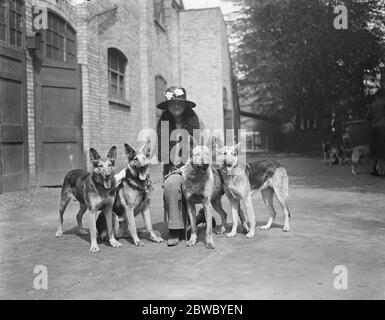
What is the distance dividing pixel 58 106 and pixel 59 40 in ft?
6.04

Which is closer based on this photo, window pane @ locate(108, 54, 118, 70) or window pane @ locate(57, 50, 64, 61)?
window pane @ locate(57, 50, 64, 61)

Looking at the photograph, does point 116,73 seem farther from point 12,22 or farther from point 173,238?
point 173,238

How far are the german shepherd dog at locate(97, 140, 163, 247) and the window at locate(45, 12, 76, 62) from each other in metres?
6.76

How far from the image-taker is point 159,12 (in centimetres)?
1988

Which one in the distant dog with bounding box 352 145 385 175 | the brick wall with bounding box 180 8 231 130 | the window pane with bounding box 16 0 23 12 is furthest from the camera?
the brick wall with bounding box 180 8 231 130

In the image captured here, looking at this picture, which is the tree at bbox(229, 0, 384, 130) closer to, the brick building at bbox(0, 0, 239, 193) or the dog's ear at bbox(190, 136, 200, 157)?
the brick building at bbox(0, 0, 239, 193)

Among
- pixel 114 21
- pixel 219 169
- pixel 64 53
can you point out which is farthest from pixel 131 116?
pixel 219 169

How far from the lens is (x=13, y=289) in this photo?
340 cm

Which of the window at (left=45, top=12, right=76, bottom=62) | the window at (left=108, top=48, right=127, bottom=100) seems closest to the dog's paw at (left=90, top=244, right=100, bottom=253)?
the window at (left=45, top=12, right=76, bottom=62)

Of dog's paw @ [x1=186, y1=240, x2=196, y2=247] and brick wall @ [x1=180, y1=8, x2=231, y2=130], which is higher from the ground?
brick wall @ [x1=180, y1=8, x2=231, y2=130]

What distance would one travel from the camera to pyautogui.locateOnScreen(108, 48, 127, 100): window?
535 inches

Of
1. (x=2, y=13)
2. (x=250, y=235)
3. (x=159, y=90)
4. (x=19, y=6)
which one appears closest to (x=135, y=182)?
(x=250, y=235)

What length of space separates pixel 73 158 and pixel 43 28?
3417 millimetres

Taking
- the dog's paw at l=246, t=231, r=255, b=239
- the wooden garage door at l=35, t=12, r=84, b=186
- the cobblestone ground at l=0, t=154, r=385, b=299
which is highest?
the wooden garage door at l=35, t=12, r=84, b=186
